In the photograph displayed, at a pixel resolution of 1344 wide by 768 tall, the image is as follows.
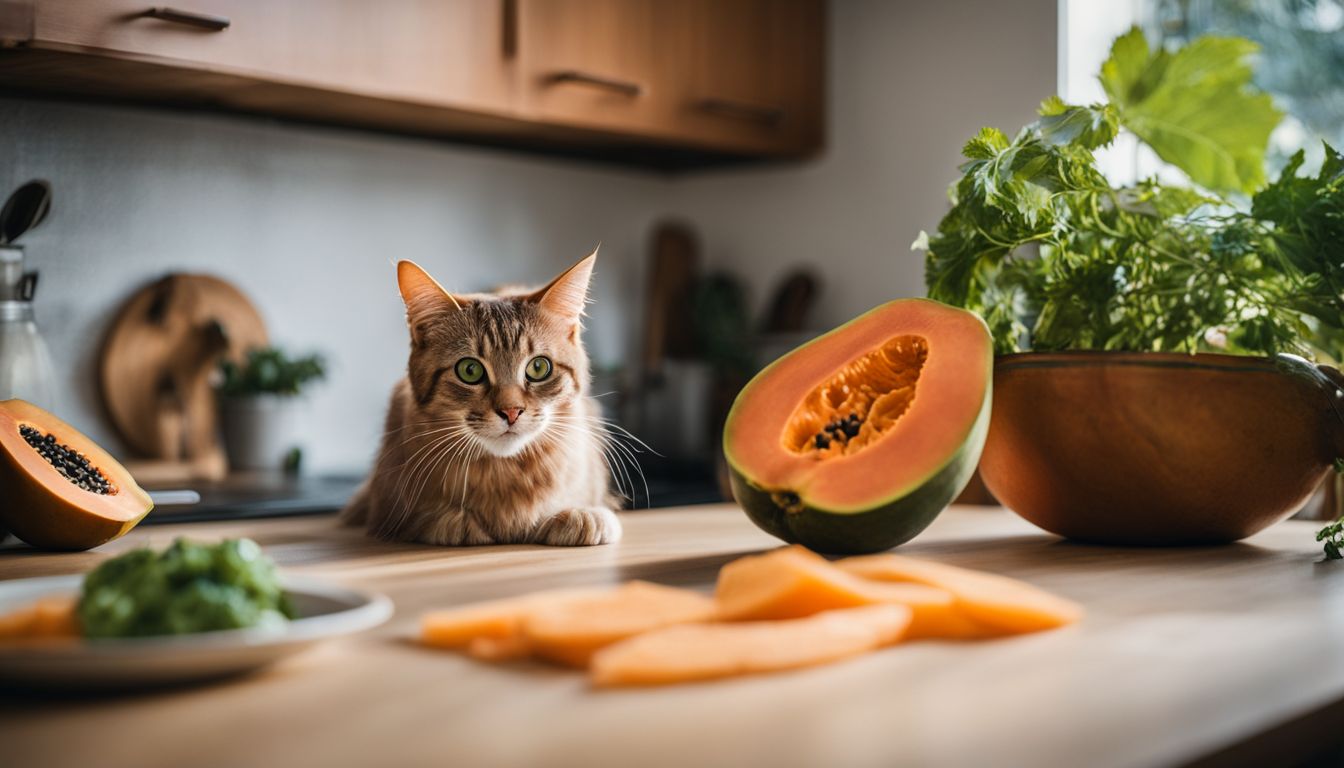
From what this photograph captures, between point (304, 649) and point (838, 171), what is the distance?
94.5 inches

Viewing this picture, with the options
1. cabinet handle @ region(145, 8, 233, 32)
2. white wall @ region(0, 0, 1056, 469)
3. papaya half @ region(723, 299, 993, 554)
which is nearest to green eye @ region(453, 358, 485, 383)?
papaya half @ region(723, 299, 993, 554)

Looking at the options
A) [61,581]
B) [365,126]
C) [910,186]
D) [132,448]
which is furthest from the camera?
[910,186]

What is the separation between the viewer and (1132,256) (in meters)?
1.33

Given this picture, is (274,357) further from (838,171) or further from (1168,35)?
(1168,35)

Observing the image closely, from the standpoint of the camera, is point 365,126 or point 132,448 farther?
point 365,126

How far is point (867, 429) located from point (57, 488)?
0.84 metres

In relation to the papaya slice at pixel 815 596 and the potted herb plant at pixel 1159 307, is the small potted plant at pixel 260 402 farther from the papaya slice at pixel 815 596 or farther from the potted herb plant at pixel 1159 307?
the papaya slice at pixel 815 596

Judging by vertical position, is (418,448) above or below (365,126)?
below

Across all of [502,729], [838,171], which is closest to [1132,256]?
[502,729]

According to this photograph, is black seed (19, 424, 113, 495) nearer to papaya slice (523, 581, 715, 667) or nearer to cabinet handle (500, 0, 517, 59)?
papaya slice (523, 581, 715, 667)

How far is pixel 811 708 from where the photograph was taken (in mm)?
646

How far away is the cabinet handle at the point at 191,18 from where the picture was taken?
1803 millimetres

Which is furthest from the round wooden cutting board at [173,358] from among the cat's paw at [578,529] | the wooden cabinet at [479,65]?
the cat's paw at [578,529]

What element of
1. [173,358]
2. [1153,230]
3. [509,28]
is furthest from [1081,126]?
[173,358]
